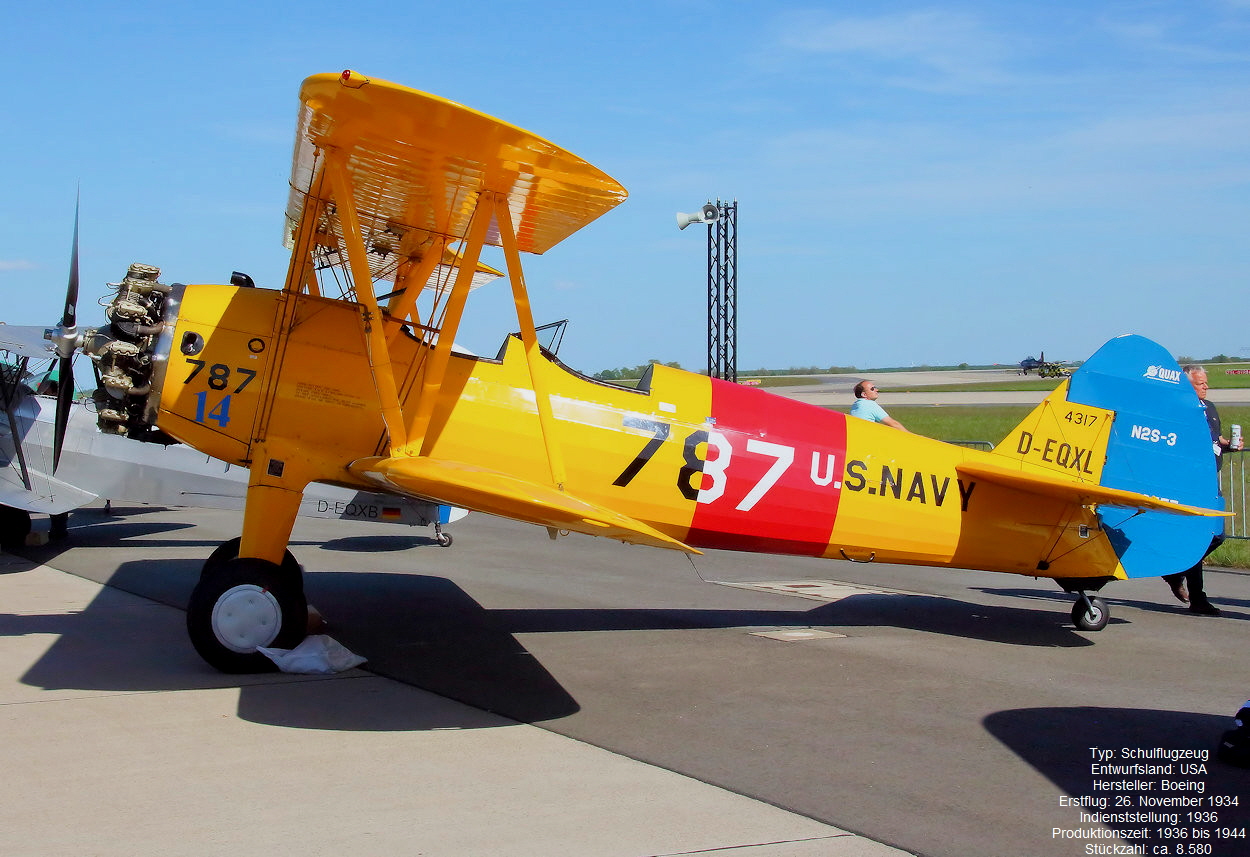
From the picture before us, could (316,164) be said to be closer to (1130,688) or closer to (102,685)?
(102,685)

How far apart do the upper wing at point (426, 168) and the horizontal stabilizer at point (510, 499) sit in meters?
1.72

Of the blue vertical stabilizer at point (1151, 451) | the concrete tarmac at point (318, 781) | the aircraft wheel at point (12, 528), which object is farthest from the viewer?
the aircraft wheel at point (12, 528)

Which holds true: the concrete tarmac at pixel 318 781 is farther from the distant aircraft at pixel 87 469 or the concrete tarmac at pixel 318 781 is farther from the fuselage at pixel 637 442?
the distant aircraft at pixel 87 469

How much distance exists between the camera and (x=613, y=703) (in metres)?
5.54

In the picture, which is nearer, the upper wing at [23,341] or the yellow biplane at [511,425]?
the yellow biplane at [511,425]

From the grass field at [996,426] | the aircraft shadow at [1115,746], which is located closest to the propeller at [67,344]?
the aircraft shadow at [1115,746]

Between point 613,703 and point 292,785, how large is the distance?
6.28 ft

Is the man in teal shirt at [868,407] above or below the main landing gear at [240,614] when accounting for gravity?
above

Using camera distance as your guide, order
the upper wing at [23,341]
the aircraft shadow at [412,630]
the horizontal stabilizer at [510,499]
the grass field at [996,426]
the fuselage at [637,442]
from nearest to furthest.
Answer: the horizontal stabilizer at [510,499] < the aircraft shadow at [412,630] < the fuselage at [637,442] < the upper wing at [23,341] < the grass field at [996,426]

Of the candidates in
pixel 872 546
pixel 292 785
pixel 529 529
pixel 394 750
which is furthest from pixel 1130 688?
pixel 529 529

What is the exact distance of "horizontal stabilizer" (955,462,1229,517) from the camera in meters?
6.76

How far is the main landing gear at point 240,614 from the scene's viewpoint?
18.7 feet

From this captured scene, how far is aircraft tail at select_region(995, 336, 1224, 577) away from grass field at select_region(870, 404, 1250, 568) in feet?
16.1

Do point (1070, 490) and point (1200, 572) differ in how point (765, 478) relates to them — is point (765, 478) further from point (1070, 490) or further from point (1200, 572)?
point (1200, 572)
